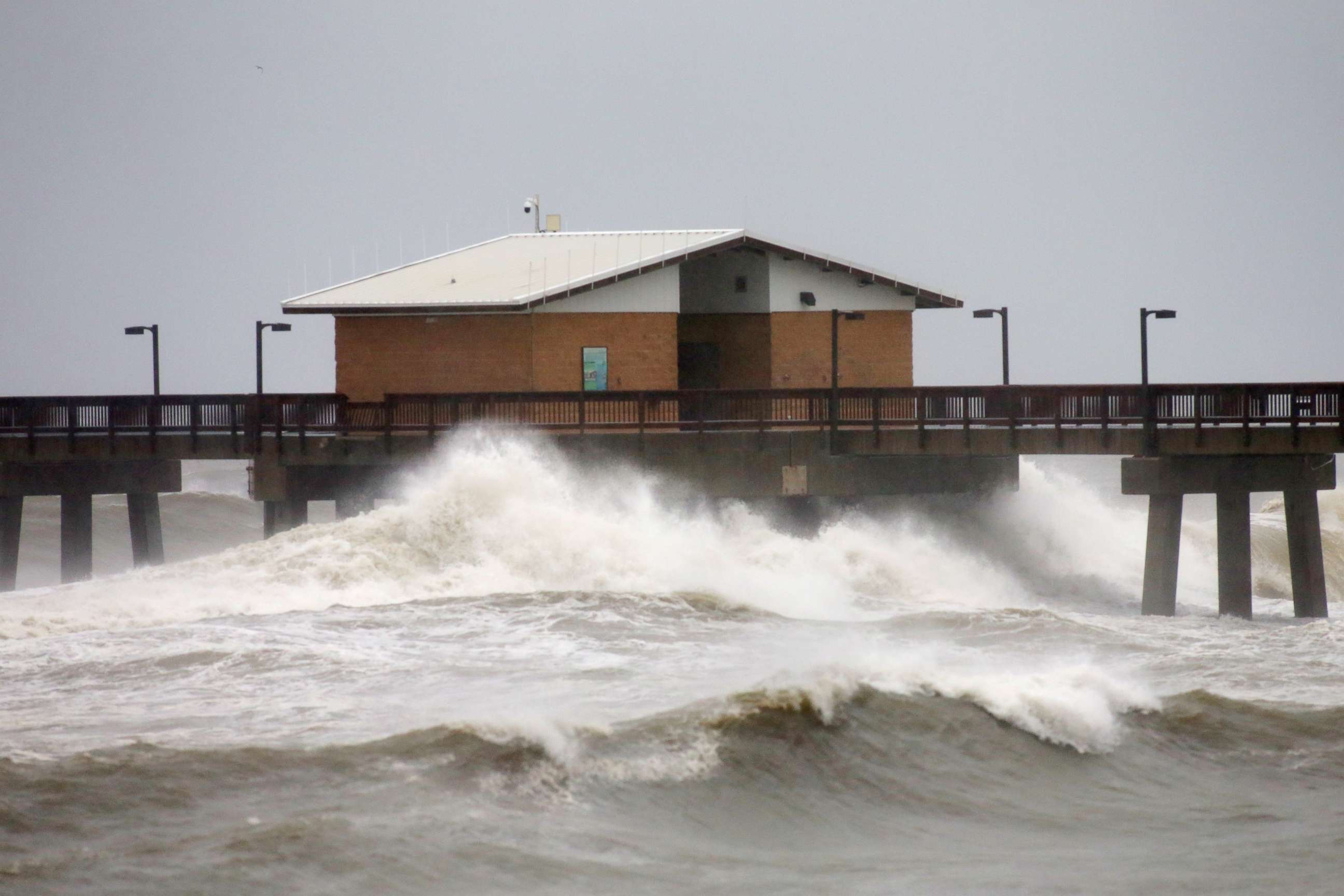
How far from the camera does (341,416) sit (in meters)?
32.6

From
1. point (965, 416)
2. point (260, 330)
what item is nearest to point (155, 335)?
point (260, 330)

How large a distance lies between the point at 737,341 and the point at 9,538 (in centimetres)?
1649

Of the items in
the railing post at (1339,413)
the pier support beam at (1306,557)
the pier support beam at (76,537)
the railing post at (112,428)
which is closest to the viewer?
the railing post at (1339,413)

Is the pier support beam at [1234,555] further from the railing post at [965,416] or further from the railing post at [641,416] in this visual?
the railing post at [641,416]

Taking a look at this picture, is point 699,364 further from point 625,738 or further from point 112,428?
point 625,738

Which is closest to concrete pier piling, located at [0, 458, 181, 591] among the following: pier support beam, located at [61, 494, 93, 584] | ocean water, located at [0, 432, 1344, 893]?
pier support beam, located at [61, 494, 93, 584]

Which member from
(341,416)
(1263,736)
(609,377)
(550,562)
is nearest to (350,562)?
(550,562)

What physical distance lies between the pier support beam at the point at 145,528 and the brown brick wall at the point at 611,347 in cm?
945

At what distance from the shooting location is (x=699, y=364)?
38.1 m

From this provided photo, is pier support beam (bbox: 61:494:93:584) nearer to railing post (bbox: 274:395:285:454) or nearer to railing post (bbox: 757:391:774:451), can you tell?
railing post (bbox: 274:395:285:454)

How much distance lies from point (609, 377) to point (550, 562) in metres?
7.77

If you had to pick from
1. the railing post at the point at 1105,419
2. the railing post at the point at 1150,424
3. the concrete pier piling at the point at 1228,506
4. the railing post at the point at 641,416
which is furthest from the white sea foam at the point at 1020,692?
the railing post at the point at 641,416

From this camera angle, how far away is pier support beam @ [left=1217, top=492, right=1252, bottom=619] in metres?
28.6

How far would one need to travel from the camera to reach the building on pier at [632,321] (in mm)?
34750
